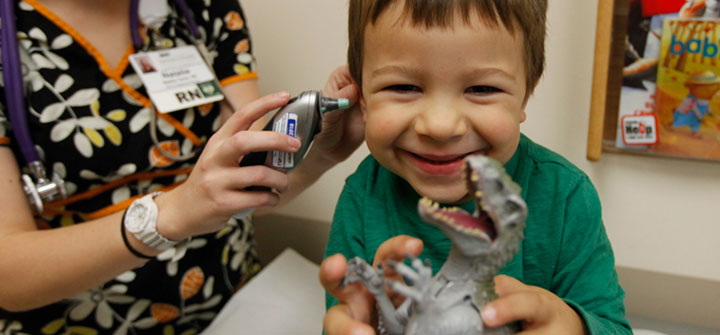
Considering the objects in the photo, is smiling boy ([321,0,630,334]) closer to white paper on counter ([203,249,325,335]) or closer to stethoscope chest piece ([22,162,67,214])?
white paper on counter ([203,249,325,335])

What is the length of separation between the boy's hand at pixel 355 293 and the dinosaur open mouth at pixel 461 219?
0.07m

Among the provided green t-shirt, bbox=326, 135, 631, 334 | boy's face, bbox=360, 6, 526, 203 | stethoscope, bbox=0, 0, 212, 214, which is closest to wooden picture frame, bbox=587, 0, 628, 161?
green t-shirt, bbox=326, 135, 631, 334

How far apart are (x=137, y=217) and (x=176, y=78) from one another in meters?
0.32

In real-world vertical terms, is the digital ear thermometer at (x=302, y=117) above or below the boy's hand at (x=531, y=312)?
above

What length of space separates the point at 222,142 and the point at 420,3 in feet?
1.13

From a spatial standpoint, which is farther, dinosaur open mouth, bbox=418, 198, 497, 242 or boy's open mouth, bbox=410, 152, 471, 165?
boy's open mouth, bbox=410, 152, 471, 165

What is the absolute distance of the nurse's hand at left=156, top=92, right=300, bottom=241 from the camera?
28.3 inches

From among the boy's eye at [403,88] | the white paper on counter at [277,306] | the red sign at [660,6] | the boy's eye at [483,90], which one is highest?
the red sign at [660,6]

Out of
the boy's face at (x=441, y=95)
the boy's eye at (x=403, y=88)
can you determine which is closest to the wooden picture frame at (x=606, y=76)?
the boy's face at (x=441, y=95)

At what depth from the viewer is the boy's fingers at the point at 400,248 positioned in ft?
1.83

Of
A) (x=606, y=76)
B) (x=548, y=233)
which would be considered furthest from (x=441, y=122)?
(x=606, y=76)

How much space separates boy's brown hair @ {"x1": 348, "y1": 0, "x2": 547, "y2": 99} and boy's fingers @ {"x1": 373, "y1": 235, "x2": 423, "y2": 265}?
0.81 ft

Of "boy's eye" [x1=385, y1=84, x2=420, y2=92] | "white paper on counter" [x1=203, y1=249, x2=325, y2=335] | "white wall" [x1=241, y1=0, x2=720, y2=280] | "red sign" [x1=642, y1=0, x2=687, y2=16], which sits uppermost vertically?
"red sign" [x1=642, y1=0, x2=687, y2=16]

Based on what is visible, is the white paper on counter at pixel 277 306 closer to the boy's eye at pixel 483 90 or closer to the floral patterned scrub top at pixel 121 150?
the floral patterned scrub top at pixel 121 150
